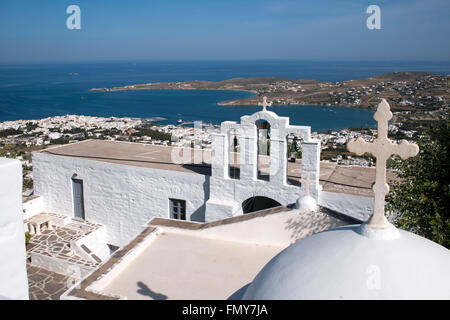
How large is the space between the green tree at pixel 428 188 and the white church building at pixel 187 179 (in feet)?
5.76

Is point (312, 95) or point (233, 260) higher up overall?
point (312, 95)

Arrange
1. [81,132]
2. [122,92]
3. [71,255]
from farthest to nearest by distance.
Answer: [122,92] < [81,132] < [71,255]

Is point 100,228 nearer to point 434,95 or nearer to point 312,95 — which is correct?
point 434,95

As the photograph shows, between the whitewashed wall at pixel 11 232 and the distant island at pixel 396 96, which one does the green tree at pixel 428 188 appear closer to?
the whitewashed wall at pixel 11 232

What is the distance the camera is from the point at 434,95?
35.2 meters

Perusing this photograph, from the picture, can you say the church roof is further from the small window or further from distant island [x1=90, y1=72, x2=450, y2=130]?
distant island [x1=90, y1=72, x2=450, y2=130]

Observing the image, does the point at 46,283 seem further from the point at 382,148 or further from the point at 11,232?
the point at 382,148

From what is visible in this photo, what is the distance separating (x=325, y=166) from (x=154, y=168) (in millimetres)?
5176

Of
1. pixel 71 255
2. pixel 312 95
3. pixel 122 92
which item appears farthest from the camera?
pixel 122 92

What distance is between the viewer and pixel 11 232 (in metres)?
3.70

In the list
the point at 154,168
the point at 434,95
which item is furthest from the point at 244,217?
the point at 434,95

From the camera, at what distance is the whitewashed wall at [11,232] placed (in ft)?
12.0

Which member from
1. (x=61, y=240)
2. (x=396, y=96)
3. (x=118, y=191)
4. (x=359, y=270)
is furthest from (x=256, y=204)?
(x=396, y=96)

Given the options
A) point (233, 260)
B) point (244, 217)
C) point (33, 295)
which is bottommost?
point (33, 295)
